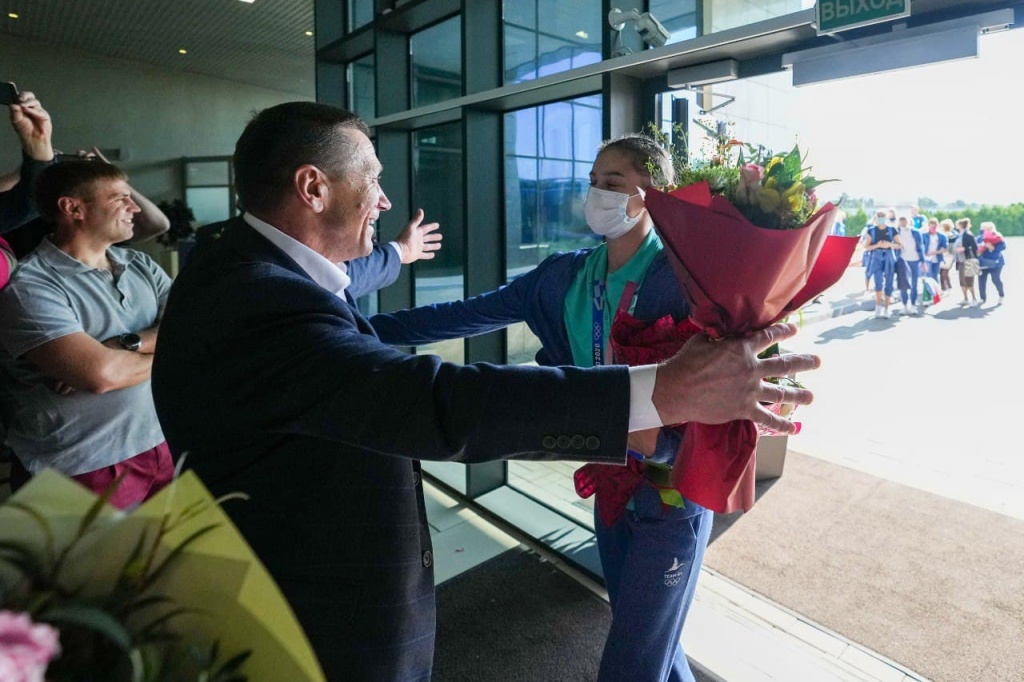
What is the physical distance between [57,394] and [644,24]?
2.40 metres

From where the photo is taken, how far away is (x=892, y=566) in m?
3.10

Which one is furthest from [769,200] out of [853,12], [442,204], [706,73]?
[442,204]

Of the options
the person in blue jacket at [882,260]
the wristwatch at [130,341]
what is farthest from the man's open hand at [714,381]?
the person in blue jacket at [882,260]

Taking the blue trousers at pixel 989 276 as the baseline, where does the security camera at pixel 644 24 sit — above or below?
above

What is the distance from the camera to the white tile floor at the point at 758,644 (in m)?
2.43

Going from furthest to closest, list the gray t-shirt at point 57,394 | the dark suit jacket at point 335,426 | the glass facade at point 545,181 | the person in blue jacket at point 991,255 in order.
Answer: the glass facade at point 545,181 < the person in blue jacket at point 991,255 < the gray t-shirt at point 57,394 < the dark suit jacket at point 335,426

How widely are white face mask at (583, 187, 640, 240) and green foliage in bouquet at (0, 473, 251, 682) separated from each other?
5.14ft

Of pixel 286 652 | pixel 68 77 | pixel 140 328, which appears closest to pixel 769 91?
pixel 140 328

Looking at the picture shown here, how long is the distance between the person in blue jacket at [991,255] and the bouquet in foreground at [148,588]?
2.72 m

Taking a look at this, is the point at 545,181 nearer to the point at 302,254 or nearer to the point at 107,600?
the point at 302,254

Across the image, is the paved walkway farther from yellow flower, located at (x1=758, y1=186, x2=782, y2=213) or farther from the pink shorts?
the pink shorts

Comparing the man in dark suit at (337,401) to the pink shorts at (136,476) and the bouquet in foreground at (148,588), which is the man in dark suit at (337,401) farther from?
the pink shorts at (136,476)

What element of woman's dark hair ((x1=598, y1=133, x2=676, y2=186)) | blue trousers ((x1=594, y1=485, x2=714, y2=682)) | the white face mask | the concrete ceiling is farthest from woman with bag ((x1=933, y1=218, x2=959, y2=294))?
the concrete ceiling

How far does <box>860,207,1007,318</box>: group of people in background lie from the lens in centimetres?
246
